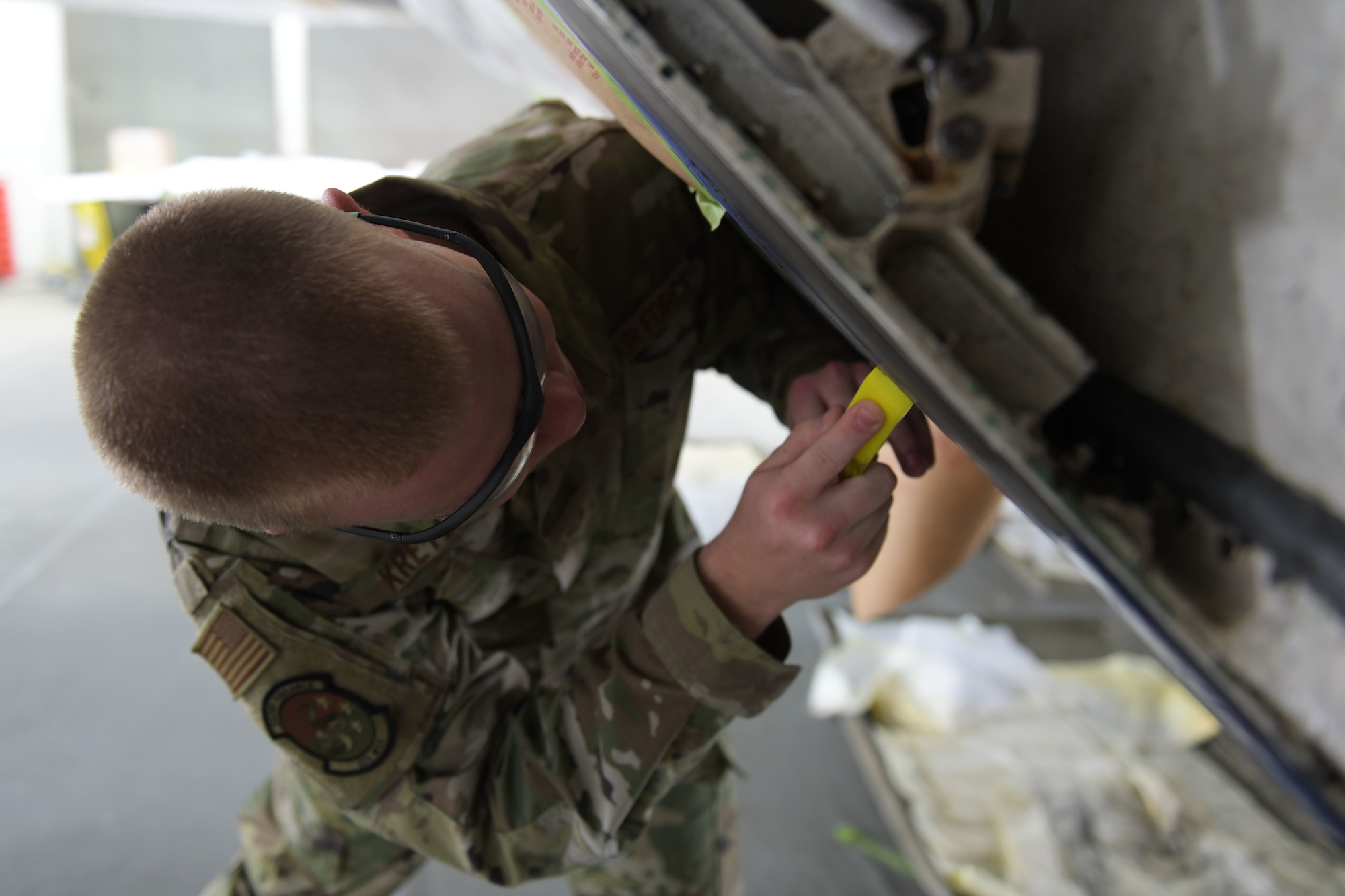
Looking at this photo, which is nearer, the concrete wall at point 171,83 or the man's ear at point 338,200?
the man's ear at point 338,200

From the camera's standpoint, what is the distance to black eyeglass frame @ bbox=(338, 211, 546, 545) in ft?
2.05

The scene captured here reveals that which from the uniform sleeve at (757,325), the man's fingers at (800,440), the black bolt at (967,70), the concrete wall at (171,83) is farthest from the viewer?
the concrete wall at (171,83)

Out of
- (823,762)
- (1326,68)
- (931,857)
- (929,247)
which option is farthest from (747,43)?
(823,762)

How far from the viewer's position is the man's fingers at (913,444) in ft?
2.46

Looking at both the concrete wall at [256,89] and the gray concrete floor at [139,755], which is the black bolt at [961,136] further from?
the concrete wall at [256,89]

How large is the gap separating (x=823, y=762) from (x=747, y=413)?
207 cm

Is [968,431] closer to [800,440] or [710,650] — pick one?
[800,440]

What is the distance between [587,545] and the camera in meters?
0.99

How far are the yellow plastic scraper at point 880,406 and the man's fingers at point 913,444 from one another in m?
0.15

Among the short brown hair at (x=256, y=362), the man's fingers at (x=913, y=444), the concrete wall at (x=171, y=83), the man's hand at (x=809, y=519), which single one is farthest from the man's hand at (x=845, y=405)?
the concrete wall at (x=171, y=83)

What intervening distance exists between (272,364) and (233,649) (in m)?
0.38

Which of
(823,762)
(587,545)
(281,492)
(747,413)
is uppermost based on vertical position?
(281,492)

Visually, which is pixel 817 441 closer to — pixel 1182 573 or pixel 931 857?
pixel 1182 573

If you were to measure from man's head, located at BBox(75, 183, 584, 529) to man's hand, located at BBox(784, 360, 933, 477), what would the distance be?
1.17 feet
